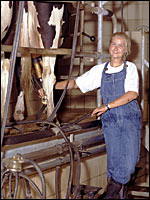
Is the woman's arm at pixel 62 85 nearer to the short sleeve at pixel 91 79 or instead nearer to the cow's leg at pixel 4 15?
the short sleeve at pixel 91 79

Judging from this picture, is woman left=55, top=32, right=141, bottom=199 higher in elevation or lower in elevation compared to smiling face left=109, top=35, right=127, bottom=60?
lower

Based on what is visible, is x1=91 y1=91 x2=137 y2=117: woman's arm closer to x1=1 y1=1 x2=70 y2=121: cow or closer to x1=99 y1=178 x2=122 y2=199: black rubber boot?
x1=1 y1=1 x2=70 y2=121: cow

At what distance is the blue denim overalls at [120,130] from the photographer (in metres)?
2.68

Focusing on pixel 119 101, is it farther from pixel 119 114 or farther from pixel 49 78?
pixel 49 78

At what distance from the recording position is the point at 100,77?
2742 millimetres

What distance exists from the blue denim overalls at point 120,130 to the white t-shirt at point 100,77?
0.10ft

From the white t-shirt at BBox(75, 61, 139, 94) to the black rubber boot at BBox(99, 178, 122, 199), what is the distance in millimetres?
589

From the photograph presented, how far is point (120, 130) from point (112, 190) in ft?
1.23

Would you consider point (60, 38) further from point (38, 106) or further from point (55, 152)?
point (38, 106)

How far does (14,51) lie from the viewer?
5.21 feet

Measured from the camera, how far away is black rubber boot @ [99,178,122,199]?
8.96ft

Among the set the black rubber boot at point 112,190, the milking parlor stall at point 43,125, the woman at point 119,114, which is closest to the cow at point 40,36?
the milking parlor stall at point 43,125

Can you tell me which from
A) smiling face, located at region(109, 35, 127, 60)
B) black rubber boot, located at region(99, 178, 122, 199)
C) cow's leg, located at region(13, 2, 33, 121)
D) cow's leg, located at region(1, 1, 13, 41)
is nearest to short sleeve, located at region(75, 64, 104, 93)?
smiling face, located at region(109, 35, 127, 60)

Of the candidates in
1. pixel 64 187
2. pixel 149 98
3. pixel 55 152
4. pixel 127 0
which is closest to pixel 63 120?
pixel 64 187
